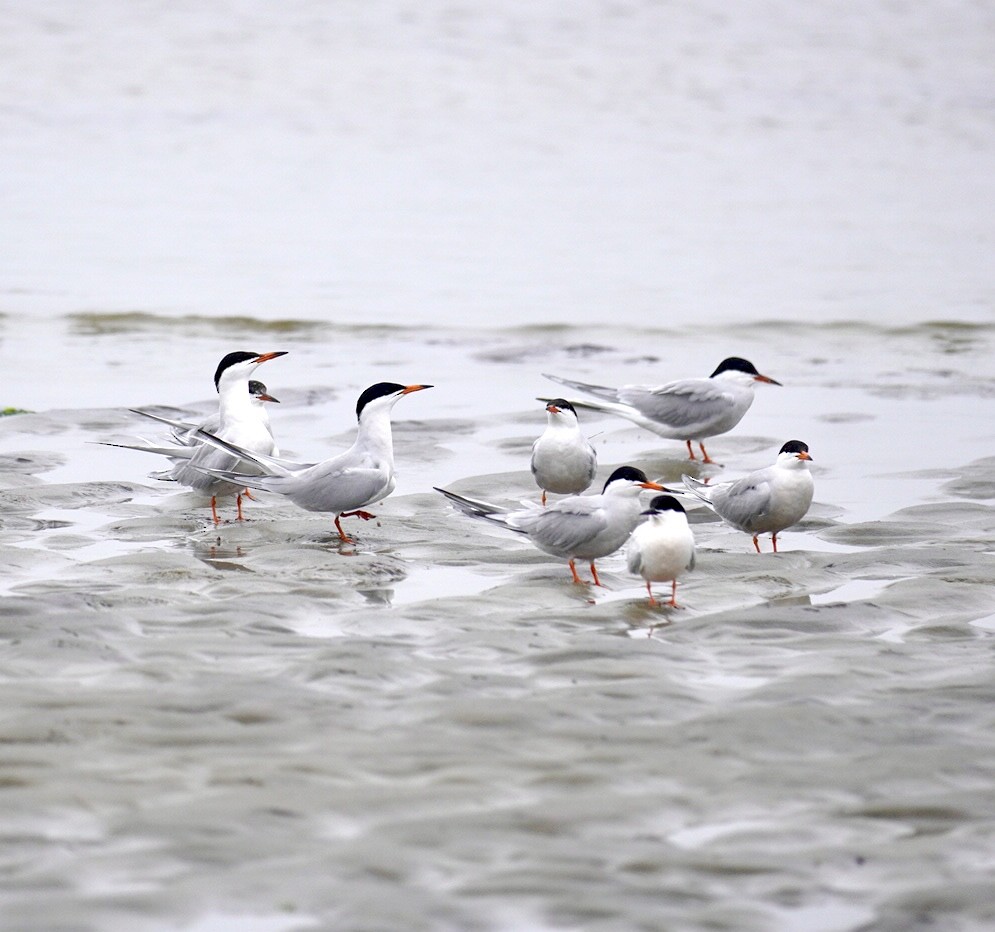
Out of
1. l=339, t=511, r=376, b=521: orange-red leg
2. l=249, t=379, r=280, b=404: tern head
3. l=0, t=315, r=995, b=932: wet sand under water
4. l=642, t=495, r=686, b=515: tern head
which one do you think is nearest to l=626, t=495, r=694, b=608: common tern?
l=642, t=495, r=686, b=515: tern head

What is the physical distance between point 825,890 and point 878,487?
4.99 m

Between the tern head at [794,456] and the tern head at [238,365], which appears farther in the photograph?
the tern head at [238,365]

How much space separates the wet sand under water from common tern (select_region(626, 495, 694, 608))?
133 mm

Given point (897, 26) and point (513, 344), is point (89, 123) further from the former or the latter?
point (897, 26)

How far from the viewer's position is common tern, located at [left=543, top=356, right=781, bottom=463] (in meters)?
9.21

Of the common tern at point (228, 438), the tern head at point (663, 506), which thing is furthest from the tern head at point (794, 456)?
the common tern at point (228, 438)

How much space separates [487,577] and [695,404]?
2799mm

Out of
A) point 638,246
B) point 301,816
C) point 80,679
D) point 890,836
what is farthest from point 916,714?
point 638,246

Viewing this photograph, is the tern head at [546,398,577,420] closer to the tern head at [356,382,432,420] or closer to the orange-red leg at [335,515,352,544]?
the tern head at [356,382,432,420]

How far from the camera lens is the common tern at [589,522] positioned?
21.9 ft

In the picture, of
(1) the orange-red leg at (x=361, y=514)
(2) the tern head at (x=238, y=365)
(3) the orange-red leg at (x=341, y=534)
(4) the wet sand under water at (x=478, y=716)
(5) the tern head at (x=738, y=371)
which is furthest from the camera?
(5) the tern head at (x=738, y=371)

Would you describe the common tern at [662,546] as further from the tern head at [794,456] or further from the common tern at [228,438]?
the common tern at [228,438]

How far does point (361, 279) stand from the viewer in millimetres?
16734

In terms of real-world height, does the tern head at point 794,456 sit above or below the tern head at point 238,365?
below
